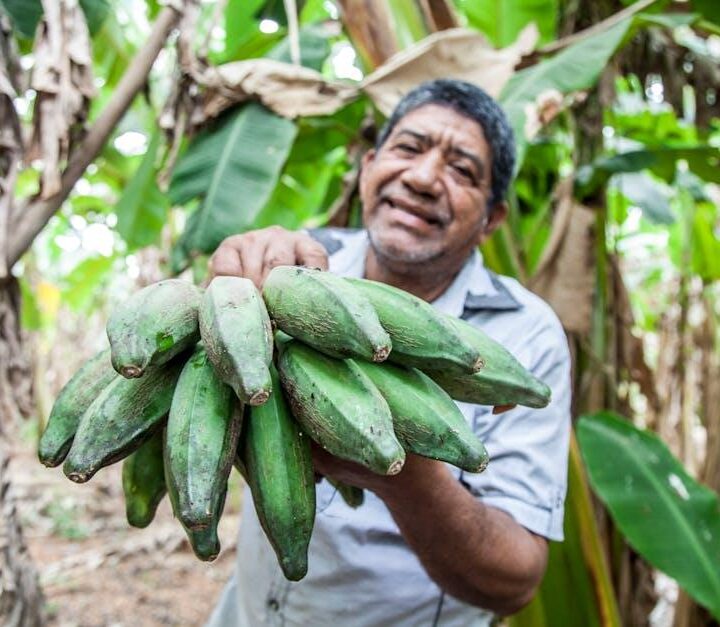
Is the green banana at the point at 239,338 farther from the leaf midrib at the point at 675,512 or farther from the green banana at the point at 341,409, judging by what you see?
the leaf midrib at the point at 675,512

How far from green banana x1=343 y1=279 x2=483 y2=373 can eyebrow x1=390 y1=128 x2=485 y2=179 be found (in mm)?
647

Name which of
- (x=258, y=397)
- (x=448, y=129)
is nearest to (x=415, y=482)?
(x=258, y=397)

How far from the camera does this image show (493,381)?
2.47 ft

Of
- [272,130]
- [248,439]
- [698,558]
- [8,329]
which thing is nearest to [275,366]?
[248,439]

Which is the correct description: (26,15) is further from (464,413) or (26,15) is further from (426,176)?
(464,413)

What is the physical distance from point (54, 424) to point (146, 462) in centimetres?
11

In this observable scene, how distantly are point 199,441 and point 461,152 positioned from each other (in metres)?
0.85

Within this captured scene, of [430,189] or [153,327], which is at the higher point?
[153,327]

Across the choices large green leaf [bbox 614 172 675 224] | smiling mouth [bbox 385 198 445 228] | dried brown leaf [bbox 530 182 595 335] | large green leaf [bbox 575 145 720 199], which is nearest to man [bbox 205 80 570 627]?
smiling mouth [bbox 385 198 445 228]

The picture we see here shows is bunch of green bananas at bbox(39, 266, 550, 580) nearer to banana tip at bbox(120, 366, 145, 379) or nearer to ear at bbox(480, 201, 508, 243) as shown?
banana tip at bbox(120, 366, 145, 379)

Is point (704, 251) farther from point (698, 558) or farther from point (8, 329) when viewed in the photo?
point (8, 329)

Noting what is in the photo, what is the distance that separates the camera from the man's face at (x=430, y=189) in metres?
1.28

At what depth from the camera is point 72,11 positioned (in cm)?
144

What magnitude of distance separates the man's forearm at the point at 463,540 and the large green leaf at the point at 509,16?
183 cm
